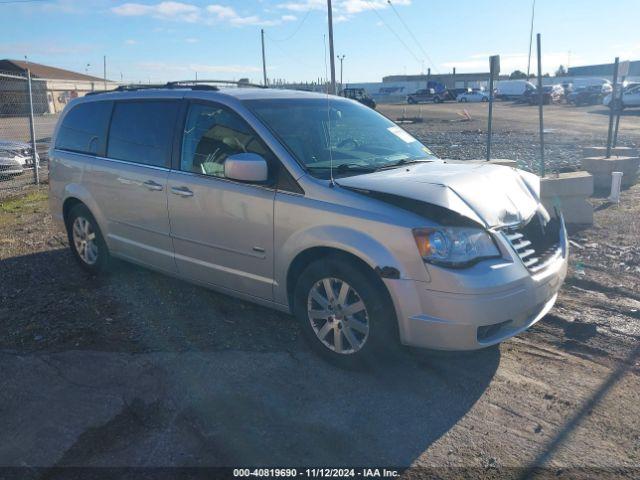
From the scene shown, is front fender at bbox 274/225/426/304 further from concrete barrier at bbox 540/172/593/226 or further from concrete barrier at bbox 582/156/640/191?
concrete barrier at bbox 582/156/640/191

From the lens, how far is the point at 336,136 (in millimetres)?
4973

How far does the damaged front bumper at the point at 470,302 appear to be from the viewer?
12.0ft

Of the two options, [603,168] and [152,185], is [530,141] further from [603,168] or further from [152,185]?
[152,185]

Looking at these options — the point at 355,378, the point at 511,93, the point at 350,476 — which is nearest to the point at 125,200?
the point at 355,378

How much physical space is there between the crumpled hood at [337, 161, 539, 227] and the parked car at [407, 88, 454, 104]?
61.4 meters

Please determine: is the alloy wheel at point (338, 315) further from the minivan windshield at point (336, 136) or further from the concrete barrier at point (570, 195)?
the concrete barrier at point (570, 195)

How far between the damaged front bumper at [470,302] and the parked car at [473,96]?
194ft

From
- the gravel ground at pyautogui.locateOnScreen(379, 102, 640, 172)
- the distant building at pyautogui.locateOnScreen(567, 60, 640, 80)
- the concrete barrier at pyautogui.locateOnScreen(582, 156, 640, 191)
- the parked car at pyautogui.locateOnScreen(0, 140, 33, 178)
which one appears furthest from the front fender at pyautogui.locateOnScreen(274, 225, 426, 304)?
the distant building at pyautogui.locateOnScreen(567, 60, 640, 80)

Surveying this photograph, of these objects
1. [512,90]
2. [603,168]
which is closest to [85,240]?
[603,168]

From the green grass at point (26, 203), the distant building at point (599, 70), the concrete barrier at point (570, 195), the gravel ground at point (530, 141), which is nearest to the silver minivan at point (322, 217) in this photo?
the concrete barrier at point (570, 195)

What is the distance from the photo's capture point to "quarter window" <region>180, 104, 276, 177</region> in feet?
15.4

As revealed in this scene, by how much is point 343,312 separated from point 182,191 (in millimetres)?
1821

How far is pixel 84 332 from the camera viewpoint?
4.90 metres

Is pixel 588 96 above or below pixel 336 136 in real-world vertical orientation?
above
